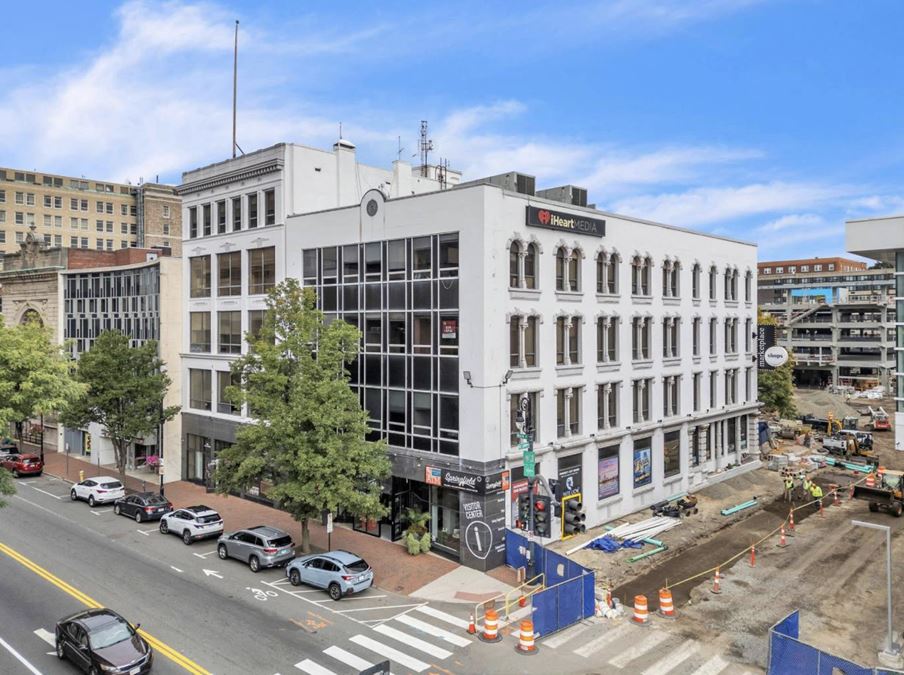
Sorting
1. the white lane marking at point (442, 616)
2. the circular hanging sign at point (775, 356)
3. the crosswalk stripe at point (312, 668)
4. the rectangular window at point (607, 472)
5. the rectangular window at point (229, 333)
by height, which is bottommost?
the white lane marking at point (442, 616)

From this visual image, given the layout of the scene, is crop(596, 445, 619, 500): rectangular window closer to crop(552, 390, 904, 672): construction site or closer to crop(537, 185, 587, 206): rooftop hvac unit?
crop(552, 390, 904, 672): construction site

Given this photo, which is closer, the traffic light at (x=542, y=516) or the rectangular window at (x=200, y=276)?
the traffic light at (x=542, y=516)

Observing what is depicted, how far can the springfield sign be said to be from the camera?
1190 inches

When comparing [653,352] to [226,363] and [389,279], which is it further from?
[226,363]

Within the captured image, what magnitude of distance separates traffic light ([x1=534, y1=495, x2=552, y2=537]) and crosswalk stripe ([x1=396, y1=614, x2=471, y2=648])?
4.49m

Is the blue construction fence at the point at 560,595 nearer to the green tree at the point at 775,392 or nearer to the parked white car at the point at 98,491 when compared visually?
the parked white car at the point at 98,491

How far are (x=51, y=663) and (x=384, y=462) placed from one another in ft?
43.4

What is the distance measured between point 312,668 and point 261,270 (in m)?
24.8

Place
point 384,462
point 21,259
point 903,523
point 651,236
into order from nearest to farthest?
point 384,462 < point 903,523 < point 651,236 < point 21,259

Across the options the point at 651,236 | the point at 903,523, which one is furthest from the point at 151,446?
the point at 903,523

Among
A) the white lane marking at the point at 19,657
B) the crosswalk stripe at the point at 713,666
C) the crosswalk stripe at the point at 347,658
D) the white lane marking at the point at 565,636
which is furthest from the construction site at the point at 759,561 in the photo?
the white lane marking at the point at 19,657

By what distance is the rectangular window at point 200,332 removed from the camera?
4284 cm

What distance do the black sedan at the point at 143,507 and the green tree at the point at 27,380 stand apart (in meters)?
12.0

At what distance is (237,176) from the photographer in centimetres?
3966
